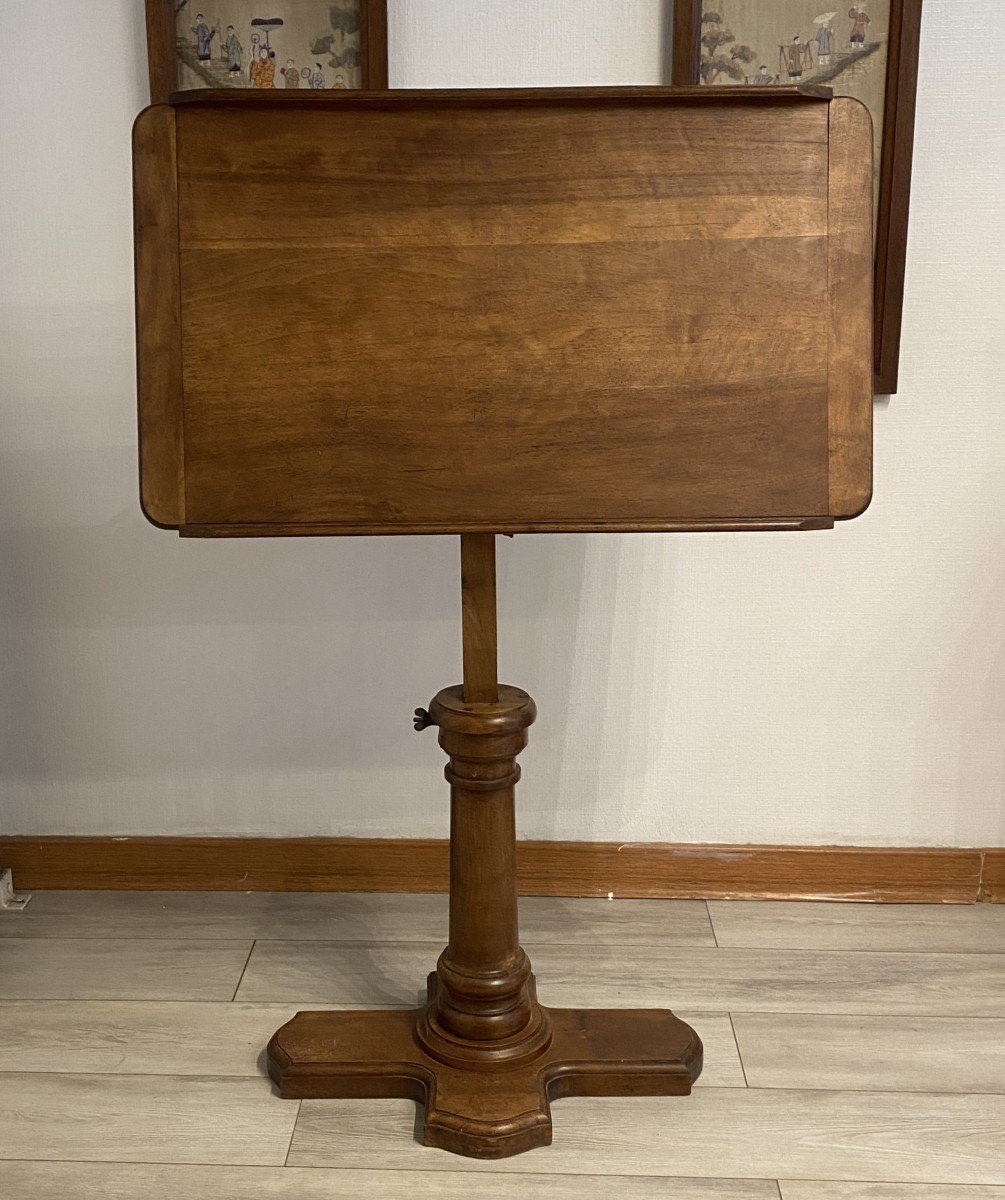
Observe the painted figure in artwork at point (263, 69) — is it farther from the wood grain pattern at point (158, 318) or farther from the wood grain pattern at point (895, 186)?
the wood grain pattern at point (895, 186)

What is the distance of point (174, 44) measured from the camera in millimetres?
1950

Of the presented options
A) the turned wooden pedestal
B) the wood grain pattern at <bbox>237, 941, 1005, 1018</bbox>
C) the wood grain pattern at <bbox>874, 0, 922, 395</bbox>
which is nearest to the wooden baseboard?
the wood grain pattern at <bbox>237, 941, 1005, 1018</bbox>

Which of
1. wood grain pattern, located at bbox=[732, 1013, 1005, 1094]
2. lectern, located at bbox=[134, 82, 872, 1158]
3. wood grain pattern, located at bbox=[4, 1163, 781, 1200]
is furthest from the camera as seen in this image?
wood grain pattern, located at bbox=[732, 1013, 1005, 1094]

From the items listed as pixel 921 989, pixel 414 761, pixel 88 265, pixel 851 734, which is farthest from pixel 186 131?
pixel 921 989

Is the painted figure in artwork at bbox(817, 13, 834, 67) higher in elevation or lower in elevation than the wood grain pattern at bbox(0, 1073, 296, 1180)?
higher

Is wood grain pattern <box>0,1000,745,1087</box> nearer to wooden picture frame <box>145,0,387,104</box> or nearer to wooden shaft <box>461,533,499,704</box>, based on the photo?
A: wooden shaft <box>461,533,499,704</box>

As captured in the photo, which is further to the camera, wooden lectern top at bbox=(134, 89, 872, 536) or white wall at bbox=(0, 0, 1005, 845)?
white wall at bbox=(0, 0, 1005, 845)

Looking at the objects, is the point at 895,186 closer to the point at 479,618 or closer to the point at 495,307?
the point at 495,307

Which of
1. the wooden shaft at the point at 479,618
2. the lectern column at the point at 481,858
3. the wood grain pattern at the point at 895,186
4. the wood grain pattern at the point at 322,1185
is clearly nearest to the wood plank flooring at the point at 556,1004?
the wood grain pattern at the point at 322,1185

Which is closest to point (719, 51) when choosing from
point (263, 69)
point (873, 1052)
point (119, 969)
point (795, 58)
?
point (795, 58)

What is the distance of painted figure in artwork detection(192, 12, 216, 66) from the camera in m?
1.95

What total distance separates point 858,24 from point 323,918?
5.88 feet

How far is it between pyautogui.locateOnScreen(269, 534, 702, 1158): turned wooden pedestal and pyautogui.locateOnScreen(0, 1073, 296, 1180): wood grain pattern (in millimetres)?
74

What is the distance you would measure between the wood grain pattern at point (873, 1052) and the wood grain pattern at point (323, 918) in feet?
0.92
